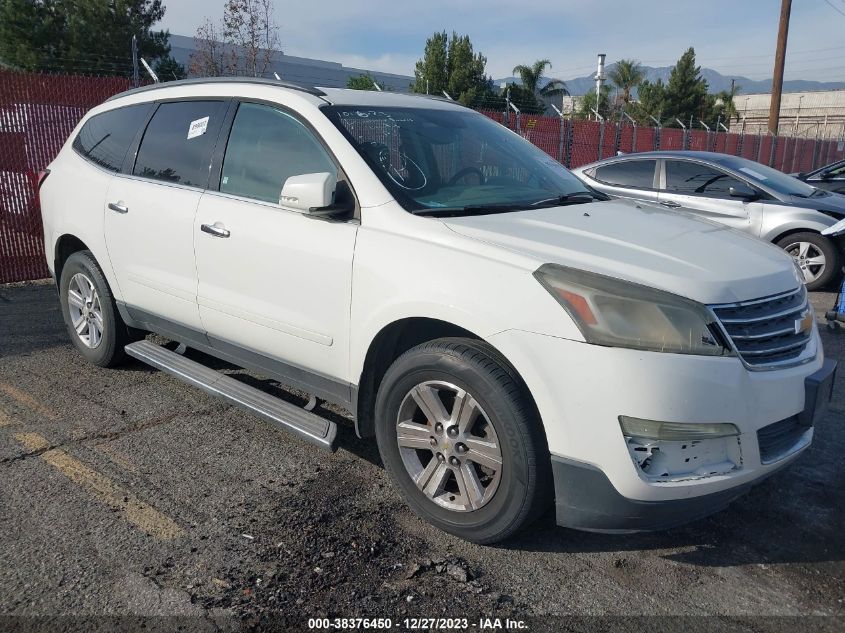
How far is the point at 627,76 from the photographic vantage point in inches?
2104

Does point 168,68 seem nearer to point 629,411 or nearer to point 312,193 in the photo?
point 312,193

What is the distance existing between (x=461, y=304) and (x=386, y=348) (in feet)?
1.93

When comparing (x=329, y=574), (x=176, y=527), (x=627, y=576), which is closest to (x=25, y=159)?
(x=176, y=527)

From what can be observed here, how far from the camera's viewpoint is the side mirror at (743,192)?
28.5 ft

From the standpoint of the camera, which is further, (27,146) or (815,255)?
(815,255)

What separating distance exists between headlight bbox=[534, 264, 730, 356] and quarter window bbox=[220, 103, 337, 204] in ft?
4.78

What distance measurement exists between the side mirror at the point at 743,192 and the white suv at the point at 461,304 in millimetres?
5327

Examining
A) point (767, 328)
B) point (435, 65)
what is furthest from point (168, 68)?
point (767, 328)

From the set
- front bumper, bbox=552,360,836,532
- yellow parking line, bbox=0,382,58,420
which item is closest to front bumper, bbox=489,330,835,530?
front bumper, bbox=552,360,836,532

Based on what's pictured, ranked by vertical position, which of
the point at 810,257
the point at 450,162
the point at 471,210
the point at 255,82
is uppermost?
the point at 255,82

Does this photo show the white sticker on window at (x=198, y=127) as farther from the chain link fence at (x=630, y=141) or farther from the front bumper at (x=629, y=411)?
the chain link fence at (x=630, y=141)

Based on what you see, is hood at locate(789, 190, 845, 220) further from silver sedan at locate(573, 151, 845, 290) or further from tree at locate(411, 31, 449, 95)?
tree at locate(411, 31, 449, 95)

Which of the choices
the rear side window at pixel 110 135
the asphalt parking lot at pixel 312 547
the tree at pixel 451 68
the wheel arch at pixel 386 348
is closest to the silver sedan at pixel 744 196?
the asphalt parking lot at pixel 312 547

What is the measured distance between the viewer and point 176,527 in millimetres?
3129
